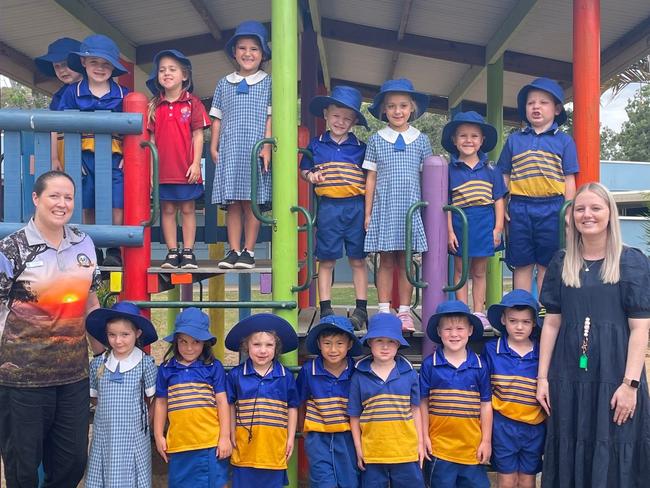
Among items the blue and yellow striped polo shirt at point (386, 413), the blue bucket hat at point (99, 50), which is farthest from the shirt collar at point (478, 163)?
the blue bucket hat at point (99, 50)

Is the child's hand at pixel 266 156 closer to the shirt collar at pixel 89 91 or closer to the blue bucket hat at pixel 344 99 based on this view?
the blue bucket hat at pixel 344 99

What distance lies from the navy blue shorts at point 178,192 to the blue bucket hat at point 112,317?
0.81 meters

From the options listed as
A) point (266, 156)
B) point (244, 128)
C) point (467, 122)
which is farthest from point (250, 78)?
point (467, 122)

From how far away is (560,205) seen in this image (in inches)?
154

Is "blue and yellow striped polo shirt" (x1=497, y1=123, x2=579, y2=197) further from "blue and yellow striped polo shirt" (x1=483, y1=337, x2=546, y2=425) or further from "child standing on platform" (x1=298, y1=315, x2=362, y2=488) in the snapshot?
"child standing on platform" (x1=298, y1=315, x2=362, y2=488)

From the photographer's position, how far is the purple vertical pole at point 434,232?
380cm

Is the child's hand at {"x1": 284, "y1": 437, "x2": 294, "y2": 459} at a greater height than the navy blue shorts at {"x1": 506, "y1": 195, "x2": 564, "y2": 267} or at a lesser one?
lesser

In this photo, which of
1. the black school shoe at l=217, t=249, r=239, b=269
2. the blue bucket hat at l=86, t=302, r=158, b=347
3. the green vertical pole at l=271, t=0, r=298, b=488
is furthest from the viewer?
the black school shoe at l=217, t=249, r=239, b=269

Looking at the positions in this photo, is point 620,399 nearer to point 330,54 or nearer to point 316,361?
point 316,361

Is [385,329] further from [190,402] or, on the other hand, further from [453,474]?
[190,402]

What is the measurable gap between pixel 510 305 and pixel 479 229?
28.0 inches

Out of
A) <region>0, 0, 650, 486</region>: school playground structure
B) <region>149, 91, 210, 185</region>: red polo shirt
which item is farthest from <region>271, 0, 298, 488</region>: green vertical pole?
<region>149, 91, 210, 185</region>: red polo shirt

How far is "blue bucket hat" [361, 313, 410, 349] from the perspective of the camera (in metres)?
3.35

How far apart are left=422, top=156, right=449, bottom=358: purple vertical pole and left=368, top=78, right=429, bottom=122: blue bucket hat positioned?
45 centimetres
